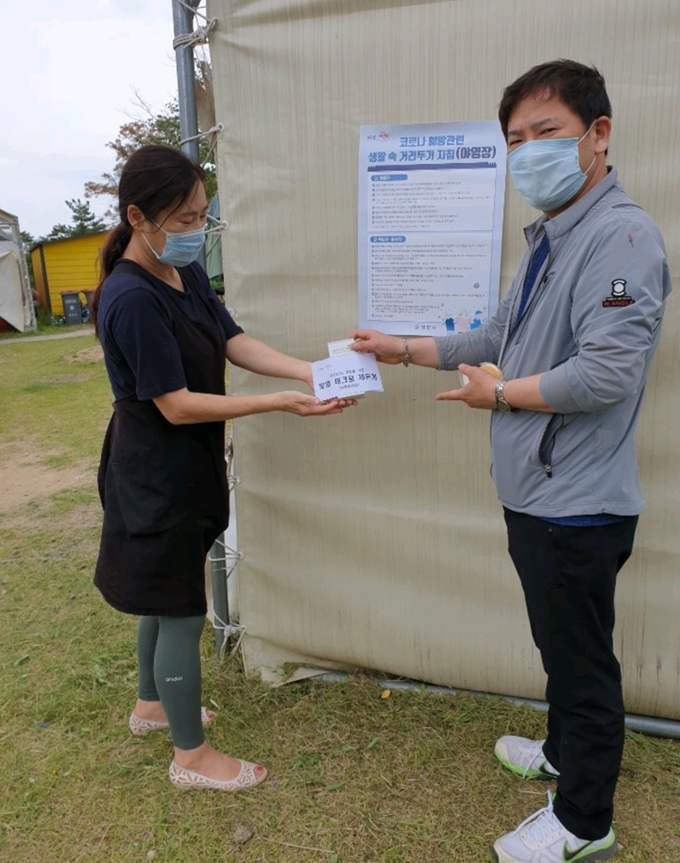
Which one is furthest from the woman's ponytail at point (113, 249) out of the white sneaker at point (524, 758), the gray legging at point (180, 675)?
the white sneaker at point (524, 758)

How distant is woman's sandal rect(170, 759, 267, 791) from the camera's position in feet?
7.27

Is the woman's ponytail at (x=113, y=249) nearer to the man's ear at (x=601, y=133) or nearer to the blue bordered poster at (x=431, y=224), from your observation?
the blue bordered poster at (x=431, y=224)

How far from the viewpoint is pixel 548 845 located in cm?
184

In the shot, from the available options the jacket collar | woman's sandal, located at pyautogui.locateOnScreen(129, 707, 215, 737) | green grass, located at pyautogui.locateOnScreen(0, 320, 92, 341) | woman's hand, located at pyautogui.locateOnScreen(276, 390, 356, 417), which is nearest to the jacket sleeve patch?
the jacket collar

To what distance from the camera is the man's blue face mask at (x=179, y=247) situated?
1.91 meters

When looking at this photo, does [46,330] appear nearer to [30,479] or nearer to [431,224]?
[30,479]

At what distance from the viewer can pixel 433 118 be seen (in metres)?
2.11

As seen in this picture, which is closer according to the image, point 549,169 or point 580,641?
point 549,169

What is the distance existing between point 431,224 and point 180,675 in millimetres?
1600

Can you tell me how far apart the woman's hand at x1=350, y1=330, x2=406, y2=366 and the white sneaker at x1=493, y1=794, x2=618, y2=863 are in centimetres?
134

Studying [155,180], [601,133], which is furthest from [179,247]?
[601,133]

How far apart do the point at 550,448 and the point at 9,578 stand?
3129 millimetres

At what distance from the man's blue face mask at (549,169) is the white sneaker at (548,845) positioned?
160 centimetres

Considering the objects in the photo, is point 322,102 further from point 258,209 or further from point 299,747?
point 299,747
